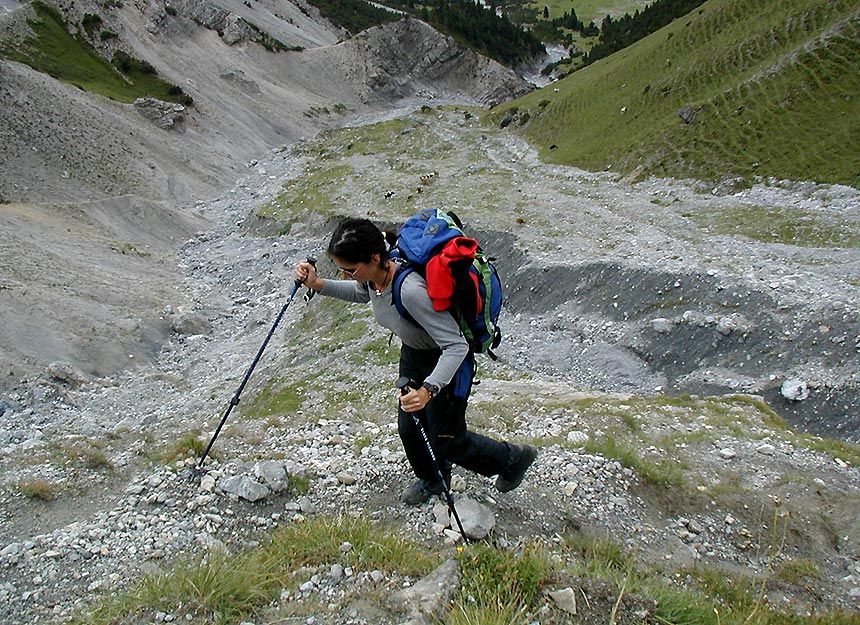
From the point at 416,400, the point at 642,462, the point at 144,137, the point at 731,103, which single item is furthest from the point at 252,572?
the point at 144,137

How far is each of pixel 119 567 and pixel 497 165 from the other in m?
41.3

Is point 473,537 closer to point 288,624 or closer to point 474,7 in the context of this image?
point 288,624

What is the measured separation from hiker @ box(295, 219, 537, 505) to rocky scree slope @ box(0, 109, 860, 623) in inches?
24.8

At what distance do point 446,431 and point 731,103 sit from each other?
39461 millimetres

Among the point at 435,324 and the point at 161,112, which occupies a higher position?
the point at 161,112

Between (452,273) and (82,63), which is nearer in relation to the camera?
(452,273)

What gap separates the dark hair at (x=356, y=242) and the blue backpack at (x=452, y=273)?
0.88 ft

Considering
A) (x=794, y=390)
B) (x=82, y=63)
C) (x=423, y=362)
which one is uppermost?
(x=82, y=63)

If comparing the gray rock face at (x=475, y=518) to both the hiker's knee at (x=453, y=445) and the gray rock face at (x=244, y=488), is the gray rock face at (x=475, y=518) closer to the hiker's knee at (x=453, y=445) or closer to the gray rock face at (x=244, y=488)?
the hiker's knee at (x=453, y=445)

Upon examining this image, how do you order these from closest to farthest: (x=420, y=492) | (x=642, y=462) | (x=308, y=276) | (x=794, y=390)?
(x=308, y=276), (x=420, y=492), (x=642, y=462), (x=794, y=390)

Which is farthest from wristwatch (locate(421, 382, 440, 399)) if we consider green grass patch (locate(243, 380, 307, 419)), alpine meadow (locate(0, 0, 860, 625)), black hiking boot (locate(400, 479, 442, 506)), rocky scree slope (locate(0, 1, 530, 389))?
rocky scree slope (locate(0, 1, 530, 389))

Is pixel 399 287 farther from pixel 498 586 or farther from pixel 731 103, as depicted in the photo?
pixel 731 103

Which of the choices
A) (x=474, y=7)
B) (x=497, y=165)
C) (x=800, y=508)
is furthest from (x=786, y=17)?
(x=474, y=7)

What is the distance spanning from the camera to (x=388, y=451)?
8617 mm
